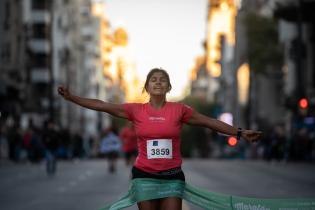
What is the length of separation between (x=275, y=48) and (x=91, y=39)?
269 ft

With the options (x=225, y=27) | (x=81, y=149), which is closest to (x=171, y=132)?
(x=81, y=149)

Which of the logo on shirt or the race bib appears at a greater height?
the logo on shirt

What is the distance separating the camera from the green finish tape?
7.56m

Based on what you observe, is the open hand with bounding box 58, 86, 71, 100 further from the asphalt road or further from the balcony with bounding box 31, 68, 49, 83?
the balcony with bounding box 31, 68, 49, 83

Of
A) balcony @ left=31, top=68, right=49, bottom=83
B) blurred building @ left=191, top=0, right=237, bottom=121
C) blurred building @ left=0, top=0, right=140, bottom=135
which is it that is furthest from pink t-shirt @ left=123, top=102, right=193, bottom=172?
blurred building @ left=191, top=0, right=237, bottom=121

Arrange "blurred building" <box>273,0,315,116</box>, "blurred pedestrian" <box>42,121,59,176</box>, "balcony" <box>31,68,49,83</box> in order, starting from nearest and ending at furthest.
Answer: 1. "blurred pedestrian" <box>42,121,59,176</box>
2. "blurred building" <box>273,0,315,116</box>
3. "balcony" <box>31,68,49,83</box>

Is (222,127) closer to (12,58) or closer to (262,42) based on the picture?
(12,58)

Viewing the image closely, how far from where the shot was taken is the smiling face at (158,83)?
775 centimetres

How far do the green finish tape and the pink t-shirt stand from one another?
134 millimetres

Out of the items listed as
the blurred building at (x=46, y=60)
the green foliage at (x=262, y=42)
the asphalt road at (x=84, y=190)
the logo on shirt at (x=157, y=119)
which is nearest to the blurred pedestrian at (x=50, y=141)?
the asphalt road at (x=84, y=190)

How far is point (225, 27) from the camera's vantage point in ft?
586

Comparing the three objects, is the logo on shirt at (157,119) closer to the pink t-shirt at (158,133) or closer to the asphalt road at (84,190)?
the pink t-shirt at (158,133)

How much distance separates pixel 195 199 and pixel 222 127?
0.60 m

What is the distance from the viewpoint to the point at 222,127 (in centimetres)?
782
